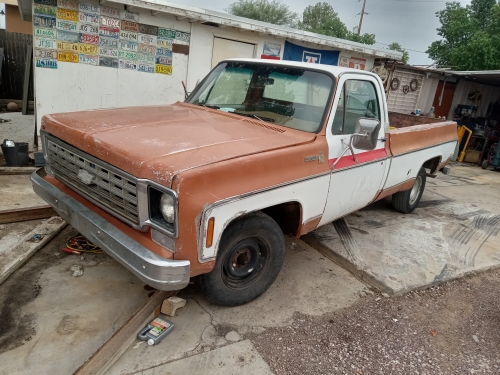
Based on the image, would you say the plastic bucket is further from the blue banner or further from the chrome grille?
the blue banner

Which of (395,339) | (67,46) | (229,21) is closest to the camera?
(395,339)

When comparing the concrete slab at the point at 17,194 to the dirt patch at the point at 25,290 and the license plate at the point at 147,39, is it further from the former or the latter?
the license plate at the point at 147,39

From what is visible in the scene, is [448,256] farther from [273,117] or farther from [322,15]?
[322,15]

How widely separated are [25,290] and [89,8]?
5.26 m

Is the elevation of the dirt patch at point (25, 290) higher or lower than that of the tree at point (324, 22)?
lower

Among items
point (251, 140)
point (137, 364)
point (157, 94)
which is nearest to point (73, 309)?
point (137, 364)

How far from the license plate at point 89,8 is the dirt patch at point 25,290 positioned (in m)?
4.29

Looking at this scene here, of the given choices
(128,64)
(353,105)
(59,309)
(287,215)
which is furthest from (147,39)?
(59,309)

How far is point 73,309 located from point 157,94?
539 cm

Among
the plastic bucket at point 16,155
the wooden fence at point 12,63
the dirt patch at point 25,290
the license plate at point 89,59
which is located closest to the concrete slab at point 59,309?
the dirt patch at point 25,290

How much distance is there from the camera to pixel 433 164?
236 inches

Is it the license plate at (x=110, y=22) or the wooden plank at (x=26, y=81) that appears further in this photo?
the wooden plank at (x=26, y=81)

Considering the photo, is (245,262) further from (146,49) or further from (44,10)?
(44,10)

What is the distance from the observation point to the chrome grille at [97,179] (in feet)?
8.31
